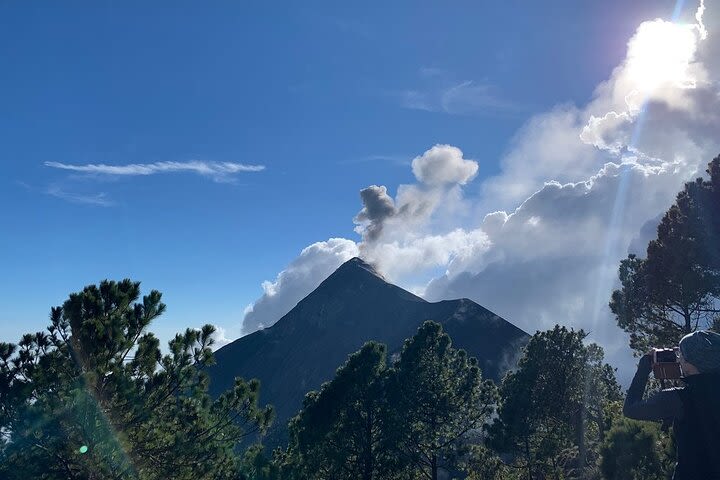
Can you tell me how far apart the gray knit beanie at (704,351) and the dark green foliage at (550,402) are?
2818 cm

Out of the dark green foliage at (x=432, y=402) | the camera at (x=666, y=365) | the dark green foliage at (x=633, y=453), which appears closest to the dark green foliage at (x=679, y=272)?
the dark green foliage at (x=633, y=453)

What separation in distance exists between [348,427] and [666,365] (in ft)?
83.2

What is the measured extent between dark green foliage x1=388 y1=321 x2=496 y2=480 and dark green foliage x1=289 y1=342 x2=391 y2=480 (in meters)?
0.99

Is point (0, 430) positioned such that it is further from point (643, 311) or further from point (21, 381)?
point (643, 311)

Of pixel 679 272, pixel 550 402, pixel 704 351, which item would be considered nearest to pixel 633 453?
pixel 679 272

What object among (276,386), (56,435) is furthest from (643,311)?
(276,386)

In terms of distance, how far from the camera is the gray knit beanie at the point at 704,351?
3.26 m

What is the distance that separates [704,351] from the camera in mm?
3289

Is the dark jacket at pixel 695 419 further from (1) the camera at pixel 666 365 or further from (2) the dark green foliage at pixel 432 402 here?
(2) the dark green foliage at pixel 432 402

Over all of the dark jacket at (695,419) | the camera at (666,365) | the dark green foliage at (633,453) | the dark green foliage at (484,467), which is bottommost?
the dark green foliage at (484,467)

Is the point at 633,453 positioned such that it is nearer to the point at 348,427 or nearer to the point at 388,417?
the point at 388,417

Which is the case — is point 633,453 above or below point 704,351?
below

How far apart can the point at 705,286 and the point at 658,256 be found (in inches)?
80.6

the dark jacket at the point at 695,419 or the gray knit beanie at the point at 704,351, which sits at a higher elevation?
the gray knit beanie at the point at 704,351
